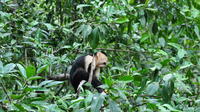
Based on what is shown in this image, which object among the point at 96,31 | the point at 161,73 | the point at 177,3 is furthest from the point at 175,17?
the point at 161,73

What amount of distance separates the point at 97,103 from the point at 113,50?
168cm

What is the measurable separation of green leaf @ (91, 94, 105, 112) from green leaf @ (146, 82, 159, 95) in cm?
33

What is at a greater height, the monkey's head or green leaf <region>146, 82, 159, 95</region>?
green leaf <region>146, 82, 159, 95</region>

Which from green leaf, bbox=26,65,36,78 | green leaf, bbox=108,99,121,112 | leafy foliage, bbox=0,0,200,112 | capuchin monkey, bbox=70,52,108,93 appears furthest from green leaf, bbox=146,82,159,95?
capuchin monkey, bbox=70,52,108,93

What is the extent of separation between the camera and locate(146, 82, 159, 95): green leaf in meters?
2.05

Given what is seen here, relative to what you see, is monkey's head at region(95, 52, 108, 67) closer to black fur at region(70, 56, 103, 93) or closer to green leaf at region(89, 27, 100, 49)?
black fur at region(70, 56, 103, 93)

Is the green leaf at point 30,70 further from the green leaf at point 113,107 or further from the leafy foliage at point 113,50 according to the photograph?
the green leaf at point 113,107

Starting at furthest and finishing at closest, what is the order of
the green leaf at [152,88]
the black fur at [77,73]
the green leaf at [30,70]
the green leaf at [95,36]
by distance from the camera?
the black fur at [77,73] → the green leaf at [95,36] → the green leaf at [152,88] → the green leaf at [30,70]

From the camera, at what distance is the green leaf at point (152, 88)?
6.73ft

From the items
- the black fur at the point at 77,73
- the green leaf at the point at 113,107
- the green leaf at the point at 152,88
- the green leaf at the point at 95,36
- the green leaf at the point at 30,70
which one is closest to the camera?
the green leaf at the point at 30,70

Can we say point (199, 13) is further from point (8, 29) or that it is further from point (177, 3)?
point (8, 29)

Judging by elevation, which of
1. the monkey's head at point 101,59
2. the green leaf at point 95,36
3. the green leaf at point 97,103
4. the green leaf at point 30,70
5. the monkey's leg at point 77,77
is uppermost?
the green leaf at point 95,36

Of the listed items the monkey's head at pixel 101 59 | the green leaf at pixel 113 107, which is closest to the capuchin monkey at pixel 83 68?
Result: the monkey's head at pixel 101 59

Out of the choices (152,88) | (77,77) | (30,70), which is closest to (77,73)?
(77,77)
